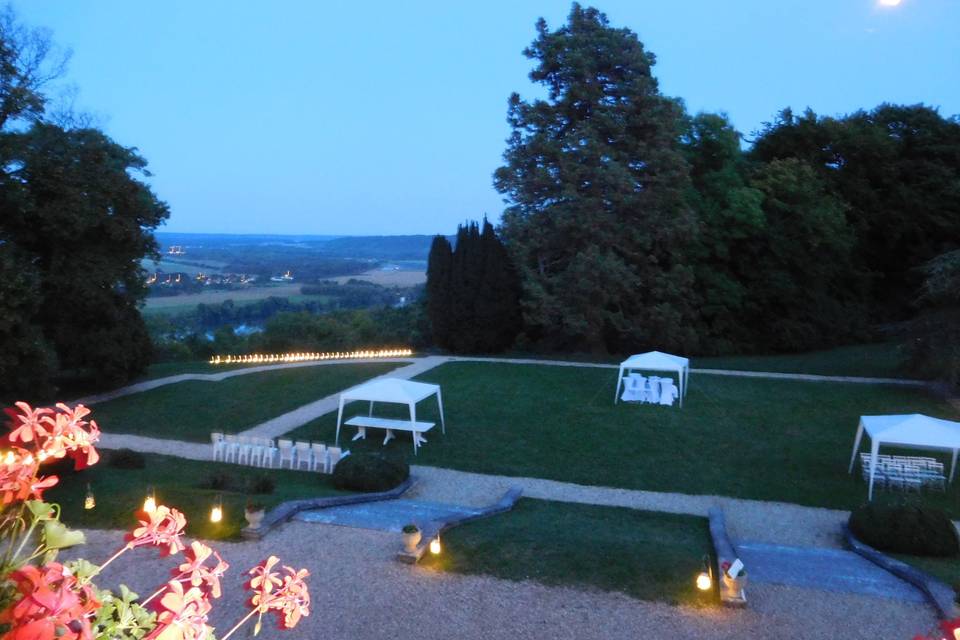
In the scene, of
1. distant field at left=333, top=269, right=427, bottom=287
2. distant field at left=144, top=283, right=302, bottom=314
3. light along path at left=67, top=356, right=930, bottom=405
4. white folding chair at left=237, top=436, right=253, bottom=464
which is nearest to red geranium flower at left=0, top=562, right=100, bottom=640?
white folding chair at left=237, top=436, right=253, bottom=464

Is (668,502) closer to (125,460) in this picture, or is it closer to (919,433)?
(919,433)

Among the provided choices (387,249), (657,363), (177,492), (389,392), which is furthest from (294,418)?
(387,249)

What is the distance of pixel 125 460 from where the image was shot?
42.1 feet

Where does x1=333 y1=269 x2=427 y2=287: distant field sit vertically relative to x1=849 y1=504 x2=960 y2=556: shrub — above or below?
above

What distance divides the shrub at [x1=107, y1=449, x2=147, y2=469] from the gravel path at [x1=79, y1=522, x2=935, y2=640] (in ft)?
16.4

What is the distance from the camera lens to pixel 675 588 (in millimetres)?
7688

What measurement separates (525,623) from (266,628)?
2635 millimetres

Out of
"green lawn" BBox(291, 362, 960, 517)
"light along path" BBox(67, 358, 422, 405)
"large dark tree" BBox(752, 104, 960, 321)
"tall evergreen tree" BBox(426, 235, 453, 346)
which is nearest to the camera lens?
"green lawn" BBox(291, 362, 960, 517)

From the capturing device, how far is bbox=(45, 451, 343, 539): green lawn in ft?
31.7

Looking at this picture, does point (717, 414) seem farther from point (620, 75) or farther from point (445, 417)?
point (620, 75)

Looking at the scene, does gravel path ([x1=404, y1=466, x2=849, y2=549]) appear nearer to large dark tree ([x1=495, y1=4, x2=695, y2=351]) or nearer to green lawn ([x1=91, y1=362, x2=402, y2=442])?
green lawn ([x1=91, y1=362, x2=402, y2=442])

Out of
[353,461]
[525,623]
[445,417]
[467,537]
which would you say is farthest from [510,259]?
[525,623]

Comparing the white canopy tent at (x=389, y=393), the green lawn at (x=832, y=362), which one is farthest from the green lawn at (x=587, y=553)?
the green lawn at (x=832, y=362)

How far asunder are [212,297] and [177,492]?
41.1m
